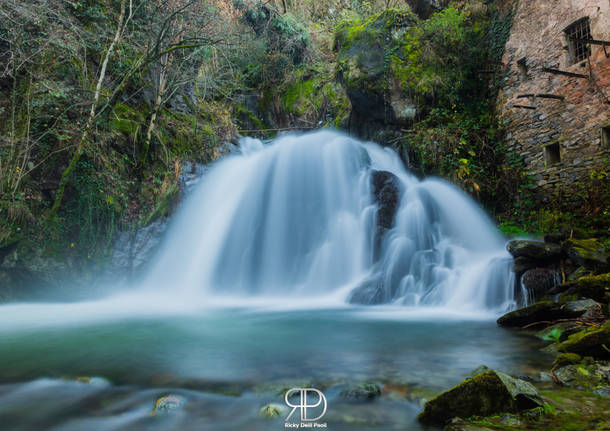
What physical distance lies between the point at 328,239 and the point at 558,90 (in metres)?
7.14

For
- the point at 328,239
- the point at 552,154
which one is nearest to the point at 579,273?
the point at 328,239

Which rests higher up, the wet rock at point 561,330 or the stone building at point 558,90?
the stone building at point 558,90

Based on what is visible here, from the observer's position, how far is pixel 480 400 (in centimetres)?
178

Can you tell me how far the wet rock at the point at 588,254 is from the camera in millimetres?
4660

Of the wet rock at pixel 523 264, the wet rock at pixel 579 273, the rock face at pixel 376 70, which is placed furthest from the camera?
the rock face at pixel 376 70

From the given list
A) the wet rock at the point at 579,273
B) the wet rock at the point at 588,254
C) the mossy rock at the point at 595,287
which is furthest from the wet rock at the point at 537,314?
the wet rock at the point at 588,254

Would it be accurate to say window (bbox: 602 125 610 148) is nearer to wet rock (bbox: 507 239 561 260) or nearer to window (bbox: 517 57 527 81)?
window (bbox: 517 57 527 81)

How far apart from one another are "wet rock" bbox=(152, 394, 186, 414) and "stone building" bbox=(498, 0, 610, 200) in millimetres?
9703

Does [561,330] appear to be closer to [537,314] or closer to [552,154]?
[537,314]

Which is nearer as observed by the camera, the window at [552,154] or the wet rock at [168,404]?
the wet rock at [168,404]

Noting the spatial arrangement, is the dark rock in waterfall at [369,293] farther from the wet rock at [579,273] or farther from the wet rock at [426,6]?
the wet rock at [426,6]

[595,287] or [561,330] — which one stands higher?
[595,287]

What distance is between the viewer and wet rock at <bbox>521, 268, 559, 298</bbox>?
502 centimetres

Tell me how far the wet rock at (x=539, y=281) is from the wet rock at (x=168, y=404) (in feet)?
16.7
